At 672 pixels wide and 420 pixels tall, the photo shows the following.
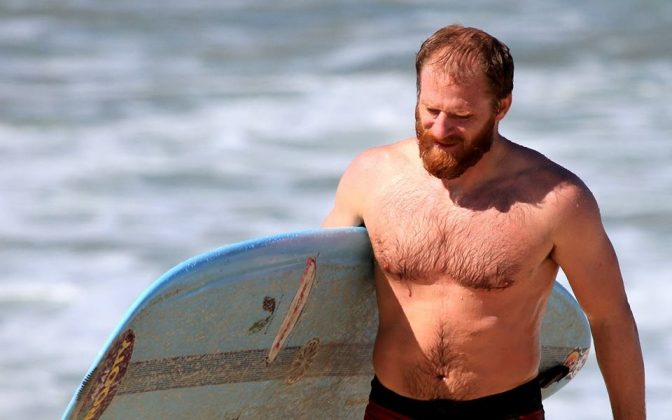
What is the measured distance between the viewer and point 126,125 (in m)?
10.4

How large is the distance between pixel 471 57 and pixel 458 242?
0.40m

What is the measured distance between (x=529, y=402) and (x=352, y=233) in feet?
1.79

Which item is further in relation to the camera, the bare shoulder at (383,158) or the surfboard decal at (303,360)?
the surfboard decal at (303,360)

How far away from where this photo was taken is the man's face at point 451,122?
2746mm

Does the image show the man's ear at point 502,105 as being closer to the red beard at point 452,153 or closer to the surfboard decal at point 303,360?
the red beard at point 452,153

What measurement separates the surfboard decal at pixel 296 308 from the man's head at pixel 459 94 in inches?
19.0

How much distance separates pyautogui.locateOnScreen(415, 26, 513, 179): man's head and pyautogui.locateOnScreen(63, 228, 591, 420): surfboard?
1.24ft

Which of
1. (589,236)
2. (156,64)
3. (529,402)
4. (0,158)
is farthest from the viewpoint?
(156,64)

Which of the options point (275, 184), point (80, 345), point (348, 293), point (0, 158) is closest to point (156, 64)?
point (0, 158)

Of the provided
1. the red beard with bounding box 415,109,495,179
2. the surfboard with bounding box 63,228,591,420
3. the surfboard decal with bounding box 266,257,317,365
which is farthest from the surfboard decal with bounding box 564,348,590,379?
the red beard with bounding box 415,109,495,179

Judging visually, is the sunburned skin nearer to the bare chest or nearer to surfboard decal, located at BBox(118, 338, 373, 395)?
the bare chest

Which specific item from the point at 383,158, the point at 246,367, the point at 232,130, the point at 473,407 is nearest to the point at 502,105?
the point at 383,158

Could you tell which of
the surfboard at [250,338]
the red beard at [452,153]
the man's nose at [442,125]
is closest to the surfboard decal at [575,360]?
the surfboard at [250,338]

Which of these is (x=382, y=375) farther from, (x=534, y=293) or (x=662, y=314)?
(x=662, y=314)
